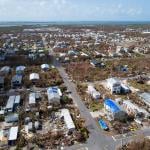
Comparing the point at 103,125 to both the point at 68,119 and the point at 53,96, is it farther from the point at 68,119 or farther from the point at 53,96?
the point at 53,96

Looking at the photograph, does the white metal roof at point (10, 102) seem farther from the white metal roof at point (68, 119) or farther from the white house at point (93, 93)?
the white house at point (93, 93)

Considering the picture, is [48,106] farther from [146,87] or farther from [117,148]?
[146,87]

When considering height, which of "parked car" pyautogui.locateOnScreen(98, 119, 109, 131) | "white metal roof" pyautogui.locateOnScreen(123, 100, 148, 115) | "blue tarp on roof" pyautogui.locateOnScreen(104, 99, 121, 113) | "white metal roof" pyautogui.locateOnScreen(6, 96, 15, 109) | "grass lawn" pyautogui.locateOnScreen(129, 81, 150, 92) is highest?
"blue tarp on roof" pyautogui.locateOnScreen(104, 99, 121, 113)

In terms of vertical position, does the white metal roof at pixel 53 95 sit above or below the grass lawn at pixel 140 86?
above

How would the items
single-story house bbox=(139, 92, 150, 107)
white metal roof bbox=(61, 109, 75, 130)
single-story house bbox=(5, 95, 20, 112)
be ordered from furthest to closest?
single-story house bbox=(139, 92, 150, 107), single-story house bbox=(5, 95, 20, 112), white metal roof bbox=(61, 109, 75, 130)

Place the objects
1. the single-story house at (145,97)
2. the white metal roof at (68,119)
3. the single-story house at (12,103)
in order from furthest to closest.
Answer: the single-story house at (145,97) < the single-story house at (12,103) < the white metal roof at (68,119)

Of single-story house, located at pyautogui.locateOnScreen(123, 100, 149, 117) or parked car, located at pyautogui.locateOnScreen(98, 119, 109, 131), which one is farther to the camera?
single-story house, located at pyautogui.locateOnScreen(123, 100, 149, 117)

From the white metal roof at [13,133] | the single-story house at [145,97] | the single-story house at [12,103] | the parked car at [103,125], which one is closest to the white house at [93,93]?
the single-story house at [145,97]

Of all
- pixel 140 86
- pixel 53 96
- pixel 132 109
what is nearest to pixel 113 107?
pixel 132 109

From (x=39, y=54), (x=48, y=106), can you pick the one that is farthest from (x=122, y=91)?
(x=39, y=54)

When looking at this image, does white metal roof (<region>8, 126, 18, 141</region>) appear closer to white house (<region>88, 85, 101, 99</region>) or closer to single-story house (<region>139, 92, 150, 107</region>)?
white house (<region>88, 85, 101, 99</region>)

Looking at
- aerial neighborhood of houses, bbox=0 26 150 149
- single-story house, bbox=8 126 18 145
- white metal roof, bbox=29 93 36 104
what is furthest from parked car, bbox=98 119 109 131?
white metal roof, bbox=29 93 36 104

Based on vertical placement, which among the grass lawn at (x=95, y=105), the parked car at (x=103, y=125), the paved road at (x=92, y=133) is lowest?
the paved road at (x=92, y=133)
